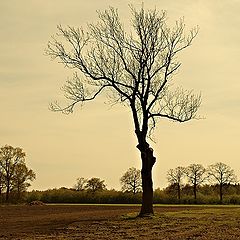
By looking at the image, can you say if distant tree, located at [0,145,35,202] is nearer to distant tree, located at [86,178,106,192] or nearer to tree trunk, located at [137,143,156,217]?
distant tree, located at [86,178,106,192]

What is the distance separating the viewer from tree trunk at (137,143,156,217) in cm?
3691

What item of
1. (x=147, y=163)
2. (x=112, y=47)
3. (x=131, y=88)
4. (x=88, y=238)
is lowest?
(x=88, y=238)

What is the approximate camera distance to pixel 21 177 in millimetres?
96688

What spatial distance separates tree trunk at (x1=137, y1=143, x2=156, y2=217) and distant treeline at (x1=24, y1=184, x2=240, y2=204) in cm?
5384

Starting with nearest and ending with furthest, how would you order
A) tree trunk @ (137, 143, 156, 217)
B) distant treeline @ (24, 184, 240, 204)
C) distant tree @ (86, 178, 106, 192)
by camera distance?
tree trunk @ (137, 143, 156, 217)
distant treeline @ (24, 184, 240, 204)
distant tree @ (86, 178, 106, 192)

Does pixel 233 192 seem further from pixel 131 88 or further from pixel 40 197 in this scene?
pixel 131 88

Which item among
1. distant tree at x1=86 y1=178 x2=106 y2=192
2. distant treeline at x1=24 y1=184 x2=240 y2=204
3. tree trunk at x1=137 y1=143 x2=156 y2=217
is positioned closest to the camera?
tree trunk at x1=137 y1=143 x2=156 y2=217

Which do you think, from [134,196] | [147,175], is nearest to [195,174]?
[134,196]

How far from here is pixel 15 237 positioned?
2334 centimetres

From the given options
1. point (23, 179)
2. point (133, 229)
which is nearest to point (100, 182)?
point (23, 179)

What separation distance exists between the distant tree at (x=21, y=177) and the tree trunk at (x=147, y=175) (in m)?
62.2

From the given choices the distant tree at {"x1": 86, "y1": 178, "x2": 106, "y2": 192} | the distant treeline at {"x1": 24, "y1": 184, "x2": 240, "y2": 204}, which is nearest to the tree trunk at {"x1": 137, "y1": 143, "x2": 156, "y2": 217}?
the distant treeline at {"x1": 24, "y1": 184, "x2": 240, "y2": 204}

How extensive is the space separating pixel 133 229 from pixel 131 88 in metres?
13.5

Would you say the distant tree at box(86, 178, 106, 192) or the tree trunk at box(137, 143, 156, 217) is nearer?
the tree trunk at box(137, 143, 156, 217)
